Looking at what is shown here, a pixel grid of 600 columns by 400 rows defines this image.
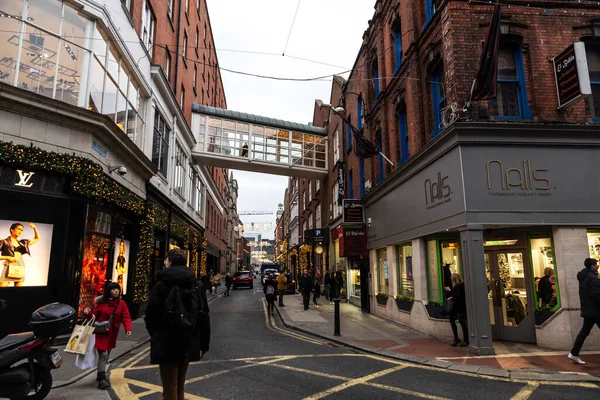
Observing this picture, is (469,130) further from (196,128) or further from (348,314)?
(196,128)

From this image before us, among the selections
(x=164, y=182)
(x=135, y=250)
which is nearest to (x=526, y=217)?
(x=135, y=250)

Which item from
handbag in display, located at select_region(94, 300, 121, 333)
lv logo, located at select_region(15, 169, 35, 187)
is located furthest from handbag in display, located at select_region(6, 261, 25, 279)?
handbag in display, located at select_region(94, 300, 121, 333)

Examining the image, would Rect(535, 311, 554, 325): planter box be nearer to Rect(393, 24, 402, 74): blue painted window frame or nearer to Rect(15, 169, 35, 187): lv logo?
Rect(393, 24, 402, 74): blue painted window frame

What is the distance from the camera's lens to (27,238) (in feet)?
29.1

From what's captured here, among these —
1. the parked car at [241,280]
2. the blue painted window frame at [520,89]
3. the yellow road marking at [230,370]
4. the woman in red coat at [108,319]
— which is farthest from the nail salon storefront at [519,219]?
the parked car at [241,280]

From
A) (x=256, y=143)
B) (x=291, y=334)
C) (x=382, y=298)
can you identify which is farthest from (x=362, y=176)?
(x=256, y=143)

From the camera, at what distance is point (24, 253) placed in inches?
347

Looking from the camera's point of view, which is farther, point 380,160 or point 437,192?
point 380,160

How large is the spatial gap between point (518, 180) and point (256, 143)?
19.6 metres

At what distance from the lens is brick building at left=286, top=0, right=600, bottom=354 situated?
8.59m

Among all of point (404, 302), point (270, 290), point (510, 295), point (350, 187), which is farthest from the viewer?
point (350, 187)

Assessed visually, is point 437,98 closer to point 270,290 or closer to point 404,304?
point 404,304

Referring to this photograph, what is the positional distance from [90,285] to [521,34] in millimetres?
13704

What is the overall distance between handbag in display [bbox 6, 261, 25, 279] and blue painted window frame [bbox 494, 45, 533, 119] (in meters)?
11.9
